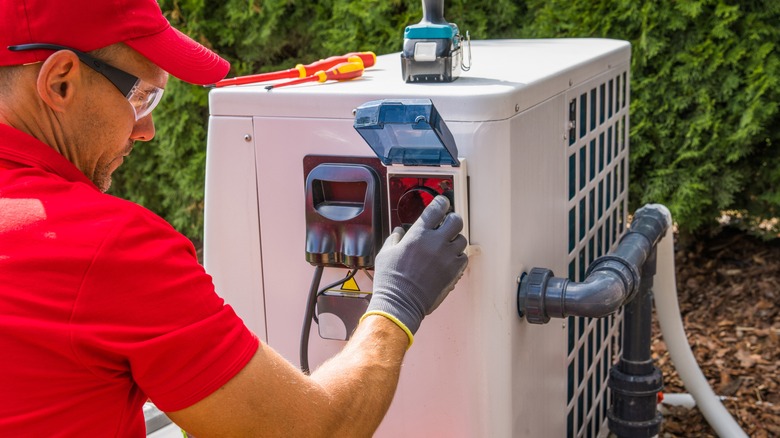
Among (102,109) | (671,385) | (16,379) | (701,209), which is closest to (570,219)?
(102,109)

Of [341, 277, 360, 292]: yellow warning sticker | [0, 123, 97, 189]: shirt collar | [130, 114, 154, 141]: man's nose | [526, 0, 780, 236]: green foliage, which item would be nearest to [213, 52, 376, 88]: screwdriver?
[130, 114, 154, 141]: man's nose

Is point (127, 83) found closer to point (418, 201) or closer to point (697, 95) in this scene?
point (418, 201)

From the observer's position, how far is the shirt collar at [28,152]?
1.22 meters

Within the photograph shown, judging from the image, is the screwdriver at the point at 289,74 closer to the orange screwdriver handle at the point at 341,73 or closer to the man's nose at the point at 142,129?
the orange screwdriver handle at the point at 341,73

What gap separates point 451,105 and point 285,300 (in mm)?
534

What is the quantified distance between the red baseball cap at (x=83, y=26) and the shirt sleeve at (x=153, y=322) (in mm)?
258

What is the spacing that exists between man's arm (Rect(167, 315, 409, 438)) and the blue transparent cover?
0.28 meters

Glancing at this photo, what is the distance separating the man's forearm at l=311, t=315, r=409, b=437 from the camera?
4.39ft

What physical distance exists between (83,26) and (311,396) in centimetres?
61

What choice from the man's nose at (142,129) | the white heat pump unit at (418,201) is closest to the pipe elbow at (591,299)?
the white heat pump unit at (418,201)

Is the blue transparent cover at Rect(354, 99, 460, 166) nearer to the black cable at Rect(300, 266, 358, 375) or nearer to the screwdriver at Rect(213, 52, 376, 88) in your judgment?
the black cable at Rect(300, 266, 358, 375)

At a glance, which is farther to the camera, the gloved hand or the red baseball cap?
the gloved hand

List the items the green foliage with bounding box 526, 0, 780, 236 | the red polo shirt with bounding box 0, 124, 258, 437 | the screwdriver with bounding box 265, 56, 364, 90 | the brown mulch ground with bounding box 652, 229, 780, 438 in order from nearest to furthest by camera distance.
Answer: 1. the red polo shirt with bounding box 0, 124, 258, 437
2. the screwdriver with bounding box 265, 56, 364, 90
3. the brown mulch ground with bounding box 652, 229, 780, 438
4. the green foliage with bounding box 526, 0, 780, 236

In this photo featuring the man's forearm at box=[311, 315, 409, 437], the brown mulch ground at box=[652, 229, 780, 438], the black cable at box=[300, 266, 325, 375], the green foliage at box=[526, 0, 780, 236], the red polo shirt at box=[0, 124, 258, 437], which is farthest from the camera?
the green foliage at box=[526, 0, 780, 236]
